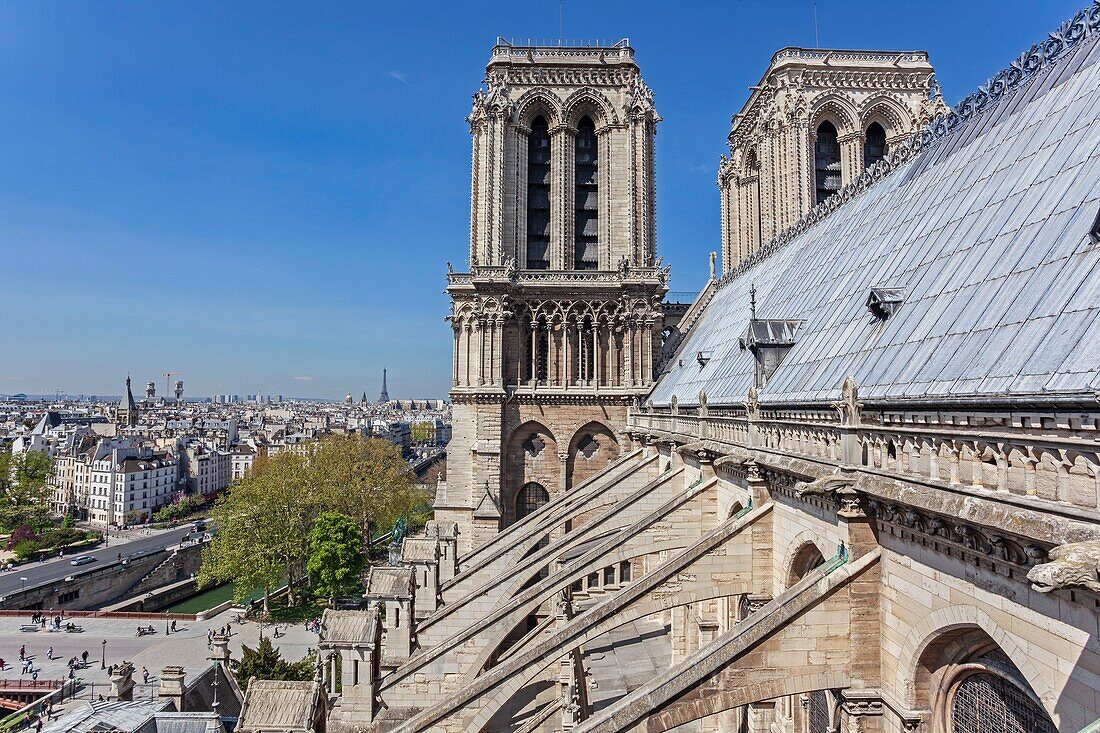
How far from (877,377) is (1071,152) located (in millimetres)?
4424

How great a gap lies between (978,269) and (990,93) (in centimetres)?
675

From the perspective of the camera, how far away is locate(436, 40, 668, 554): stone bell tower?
35.0 m

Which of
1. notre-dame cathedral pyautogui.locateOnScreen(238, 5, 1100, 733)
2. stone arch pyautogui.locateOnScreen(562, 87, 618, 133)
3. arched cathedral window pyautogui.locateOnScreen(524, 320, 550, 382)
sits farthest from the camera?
stone arch pyautogui.locateOnScreen(562, 87, 618, 133)

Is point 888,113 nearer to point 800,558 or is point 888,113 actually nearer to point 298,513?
point 800,558

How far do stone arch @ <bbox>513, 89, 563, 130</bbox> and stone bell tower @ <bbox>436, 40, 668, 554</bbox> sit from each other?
62mm

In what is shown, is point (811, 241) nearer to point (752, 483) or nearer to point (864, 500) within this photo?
point (752, 483)

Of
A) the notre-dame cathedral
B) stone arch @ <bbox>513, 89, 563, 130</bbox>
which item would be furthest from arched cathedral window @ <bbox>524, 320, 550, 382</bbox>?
stone arch @ <bbox>513, 89, 563, 130</bbox>

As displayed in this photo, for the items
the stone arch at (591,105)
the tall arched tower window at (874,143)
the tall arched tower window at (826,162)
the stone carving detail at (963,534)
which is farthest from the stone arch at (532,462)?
the stone carving detail at (963,534)

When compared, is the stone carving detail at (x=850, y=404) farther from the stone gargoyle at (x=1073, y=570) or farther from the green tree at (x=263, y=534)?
the green tree at (x=263, y=534)

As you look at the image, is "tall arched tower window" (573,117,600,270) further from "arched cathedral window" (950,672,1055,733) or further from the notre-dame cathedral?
"arched cathedral window" (950,672,1055,733)

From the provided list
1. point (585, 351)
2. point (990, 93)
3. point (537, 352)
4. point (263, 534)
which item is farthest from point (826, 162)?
point (263, 534)

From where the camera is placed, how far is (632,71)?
121 feet

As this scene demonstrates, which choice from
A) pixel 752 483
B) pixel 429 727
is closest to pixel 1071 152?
pixel 752 483

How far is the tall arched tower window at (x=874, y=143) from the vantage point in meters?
37.2
